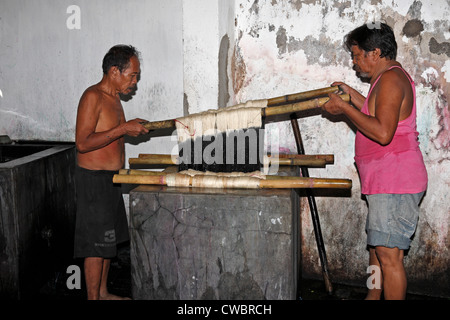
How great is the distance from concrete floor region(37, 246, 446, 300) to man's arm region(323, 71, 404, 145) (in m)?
1.79

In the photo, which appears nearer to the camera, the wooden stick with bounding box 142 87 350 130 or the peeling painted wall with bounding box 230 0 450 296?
the wooden stick with bounding box 142 87 350 130

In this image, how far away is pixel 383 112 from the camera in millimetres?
2779

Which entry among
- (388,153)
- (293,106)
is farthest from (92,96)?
(388,153)

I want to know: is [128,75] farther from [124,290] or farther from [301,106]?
[124,290]

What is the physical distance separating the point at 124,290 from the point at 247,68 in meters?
2.46

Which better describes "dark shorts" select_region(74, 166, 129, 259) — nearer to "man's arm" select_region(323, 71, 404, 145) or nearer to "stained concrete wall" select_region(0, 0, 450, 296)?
"stained concrete wall" select_region(0, 0, 450, 296)

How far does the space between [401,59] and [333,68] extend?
0.59 metres

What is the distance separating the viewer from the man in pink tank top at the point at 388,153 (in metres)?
2.81

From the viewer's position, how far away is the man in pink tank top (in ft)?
9.23

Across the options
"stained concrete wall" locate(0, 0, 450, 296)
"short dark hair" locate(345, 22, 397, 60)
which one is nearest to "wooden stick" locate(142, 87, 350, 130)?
"short dark hair" locate(345, 22, 397, 60)

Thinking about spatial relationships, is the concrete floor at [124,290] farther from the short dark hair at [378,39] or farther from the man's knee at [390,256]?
the short dark hair at [378,39]

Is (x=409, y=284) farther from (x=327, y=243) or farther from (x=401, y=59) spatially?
(x=401, y=59)

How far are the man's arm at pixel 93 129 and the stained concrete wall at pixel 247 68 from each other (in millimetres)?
796

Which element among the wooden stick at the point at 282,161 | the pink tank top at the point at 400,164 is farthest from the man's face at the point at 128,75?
the pink tank top at the point at 400,164
